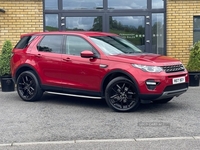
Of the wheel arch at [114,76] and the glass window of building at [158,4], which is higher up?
the glass window of building at [158,4]

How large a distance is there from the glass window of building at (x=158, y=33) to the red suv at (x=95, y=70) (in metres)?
3.74

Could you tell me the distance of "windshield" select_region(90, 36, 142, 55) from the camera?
9.27 m

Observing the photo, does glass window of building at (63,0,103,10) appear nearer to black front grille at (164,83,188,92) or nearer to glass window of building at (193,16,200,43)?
glass window of building at (193,16,200,43)

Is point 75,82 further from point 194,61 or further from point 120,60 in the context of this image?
point 194,61

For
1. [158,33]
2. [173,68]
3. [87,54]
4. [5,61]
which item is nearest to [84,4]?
[158,33]

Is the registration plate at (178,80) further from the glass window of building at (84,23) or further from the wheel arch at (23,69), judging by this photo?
the glass window of building at (84,23)

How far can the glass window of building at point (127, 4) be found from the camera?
13570 millimetres

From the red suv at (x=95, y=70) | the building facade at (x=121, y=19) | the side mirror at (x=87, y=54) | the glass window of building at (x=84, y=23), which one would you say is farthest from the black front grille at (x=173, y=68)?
the glass window of building at (x=84, y=23)

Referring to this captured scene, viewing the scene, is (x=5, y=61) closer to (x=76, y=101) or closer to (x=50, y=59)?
(x=50, y=59)

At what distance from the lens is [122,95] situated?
342 inches

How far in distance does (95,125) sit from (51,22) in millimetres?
6663

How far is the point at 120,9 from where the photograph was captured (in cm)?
1357

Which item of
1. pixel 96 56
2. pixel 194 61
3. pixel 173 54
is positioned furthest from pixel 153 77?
pixel 173 54

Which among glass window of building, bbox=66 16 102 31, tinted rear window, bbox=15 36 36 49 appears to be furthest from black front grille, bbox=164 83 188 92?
glass window of building, bbox=66 16 102 31
